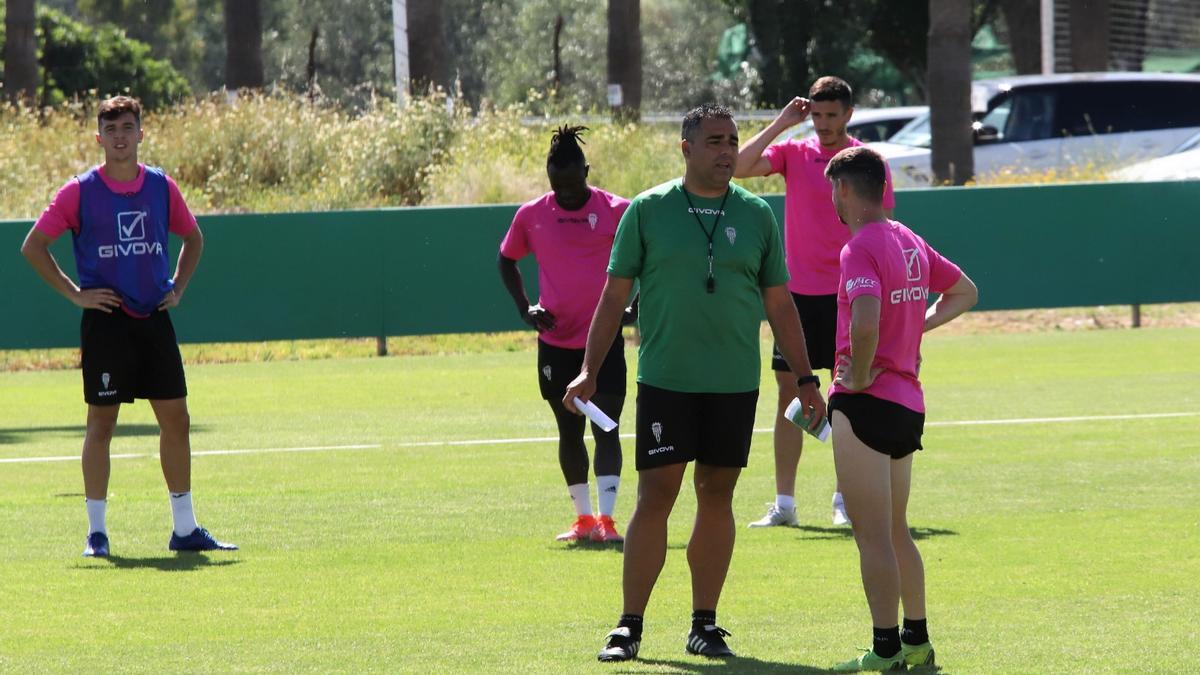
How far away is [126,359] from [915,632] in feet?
14.5

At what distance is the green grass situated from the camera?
7.16m

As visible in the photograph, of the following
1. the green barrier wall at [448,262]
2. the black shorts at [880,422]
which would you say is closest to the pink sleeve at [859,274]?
the black shorts at [880,422]

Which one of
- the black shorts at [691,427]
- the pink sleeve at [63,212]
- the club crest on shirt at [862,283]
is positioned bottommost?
the black shorts at [691,427]

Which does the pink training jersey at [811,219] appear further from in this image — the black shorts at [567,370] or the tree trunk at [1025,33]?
the tree trunk at [1025,33]

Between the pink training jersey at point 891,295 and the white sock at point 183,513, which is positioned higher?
the pink training jersey at point 891,295

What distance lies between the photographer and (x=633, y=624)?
22.8ft

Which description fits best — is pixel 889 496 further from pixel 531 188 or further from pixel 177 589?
pixel 531 188

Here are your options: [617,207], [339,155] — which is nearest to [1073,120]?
[339,155]

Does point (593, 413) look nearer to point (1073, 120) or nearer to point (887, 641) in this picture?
point (887, 641)

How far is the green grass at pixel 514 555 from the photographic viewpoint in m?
7.16

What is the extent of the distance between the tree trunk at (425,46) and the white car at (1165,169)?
36.1 ft

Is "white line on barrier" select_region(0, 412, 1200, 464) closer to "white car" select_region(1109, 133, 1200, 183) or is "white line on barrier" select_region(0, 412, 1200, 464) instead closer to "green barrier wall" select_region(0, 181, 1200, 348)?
"green barrier wall" select_region(0, 181, 1200, 348)

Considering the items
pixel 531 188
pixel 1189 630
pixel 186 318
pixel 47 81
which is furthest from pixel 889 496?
pixel 47 81

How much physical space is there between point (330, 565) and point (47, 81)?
36.4m
